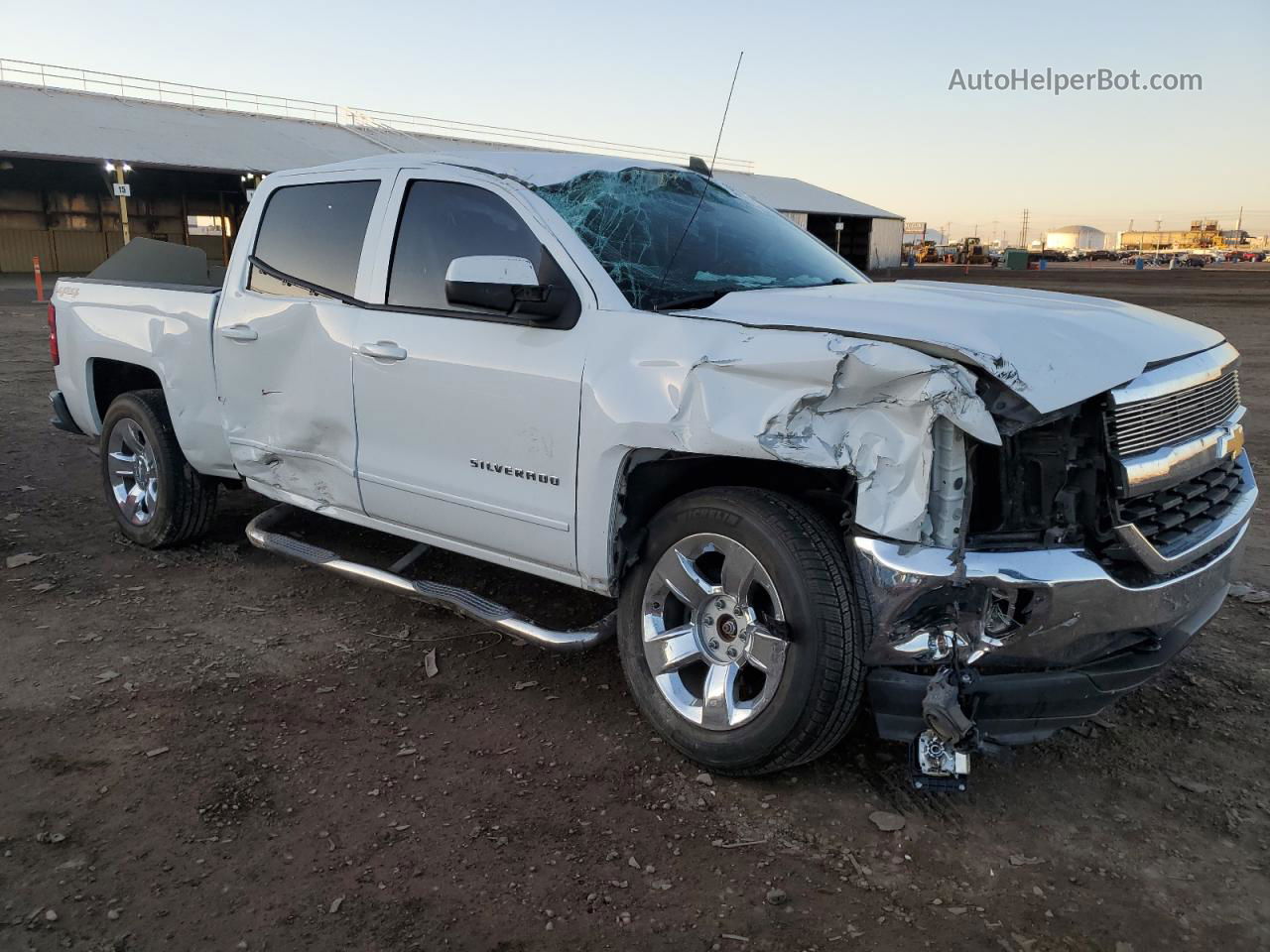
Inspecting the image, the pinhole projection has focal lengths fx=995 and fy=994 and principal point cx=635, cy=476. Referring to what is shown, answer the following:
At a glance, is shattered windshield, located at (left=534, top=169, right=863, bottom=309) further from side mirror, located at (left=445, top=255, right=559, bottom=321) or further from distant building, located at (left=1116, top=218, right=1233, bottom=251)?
distant building, located at (left=1116, top=218, right=1233, bottom=251)

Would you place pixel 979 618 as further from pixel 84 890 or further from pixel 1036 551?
pixel 84 890

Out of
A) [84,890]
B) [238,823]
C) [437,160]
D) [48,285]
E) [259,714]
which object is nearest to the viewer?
[84,890]

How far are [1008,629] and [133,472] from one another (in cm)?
478

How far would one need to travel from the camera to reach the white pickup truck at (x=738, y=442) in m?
2.70

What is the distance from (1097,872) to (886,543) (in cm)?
108

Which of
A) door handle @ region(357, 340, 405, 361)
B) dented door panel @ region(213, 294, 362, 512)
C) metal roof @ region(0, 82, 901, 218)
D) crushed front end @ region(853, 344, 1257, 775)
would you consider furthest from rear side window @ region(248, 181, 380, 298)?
metal roof @ region(0, 82, 901, 218)

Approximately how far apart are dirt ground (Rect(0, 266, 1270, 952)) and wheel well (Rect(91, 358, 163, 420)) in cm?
177

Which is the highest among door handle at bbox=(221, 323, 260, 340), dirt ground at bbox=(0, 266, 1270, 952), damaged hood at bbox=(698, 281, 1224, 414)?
damaged hood at bbox=(698, 281, 1224, 414)

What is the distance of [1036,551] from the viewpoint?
271 centimetres

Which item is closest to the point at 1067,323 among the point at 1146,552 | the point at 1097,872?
the point at 1146,552

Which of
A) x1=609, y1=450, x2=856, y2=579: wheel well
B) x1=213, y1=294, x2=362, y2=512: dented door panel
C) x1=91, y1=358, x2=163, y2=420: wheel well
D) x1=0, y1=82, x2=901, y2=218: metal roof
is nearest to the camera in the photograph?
x1=609, y1=450, x2=856, y2=579: wheel well

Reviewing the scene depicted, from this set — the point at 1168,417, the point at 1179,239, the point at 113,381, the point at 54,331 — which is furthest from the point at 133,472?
the point at 1179,239

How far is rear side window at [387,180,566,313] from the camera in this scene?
12.2 feet

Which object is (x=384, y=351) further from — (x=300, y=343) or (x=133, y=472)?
(x=133, y=472)
